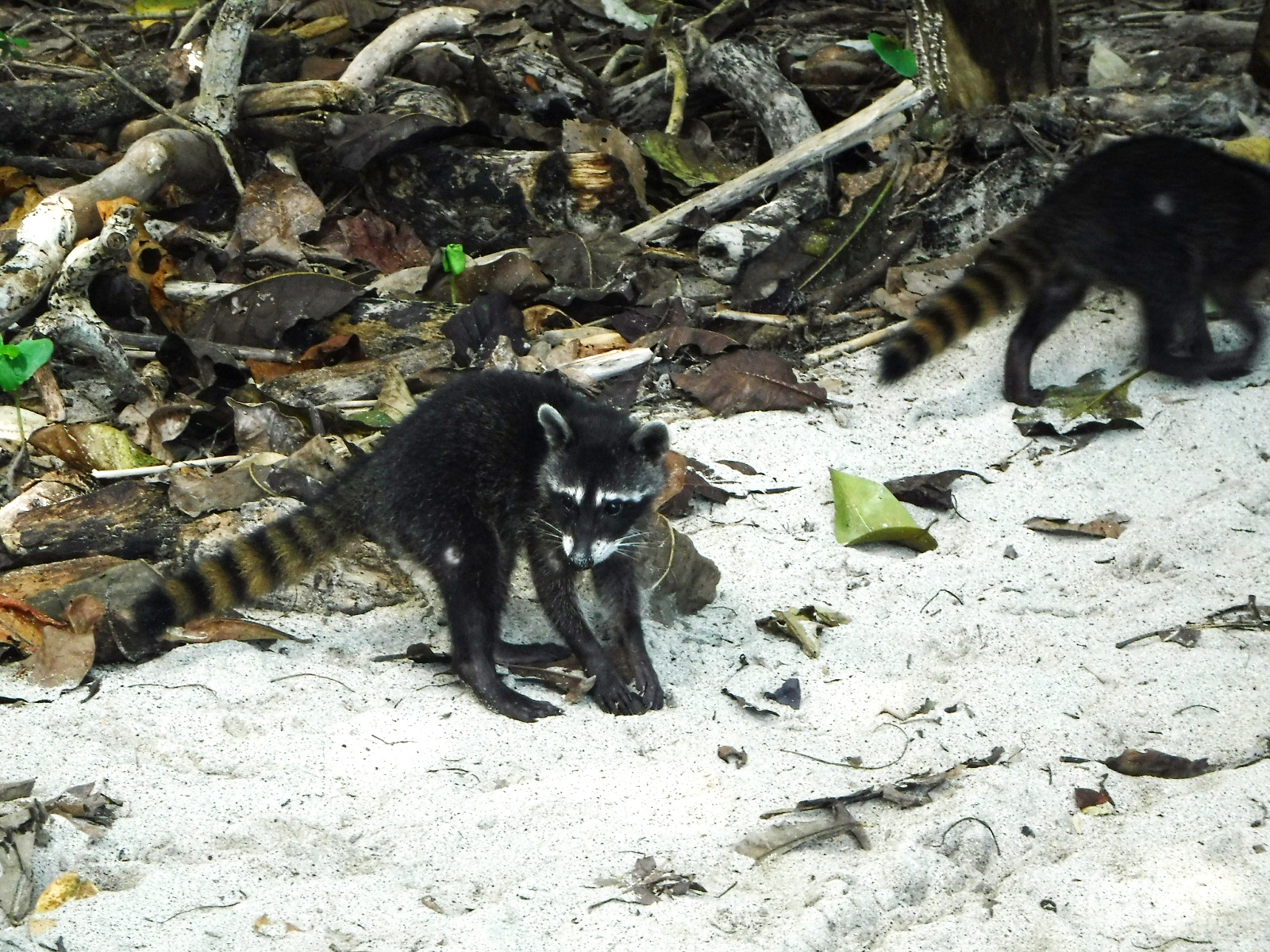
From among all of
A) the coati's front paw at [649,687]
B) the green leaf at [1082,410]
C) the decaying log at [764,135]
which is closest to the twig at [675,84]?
the decaying log at [764,135]

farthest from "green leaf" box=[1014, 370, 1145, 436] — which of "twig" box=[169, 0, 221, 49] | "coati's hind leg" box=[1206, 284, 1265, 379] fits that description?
"twig" box=[169, 0, 221, 49]

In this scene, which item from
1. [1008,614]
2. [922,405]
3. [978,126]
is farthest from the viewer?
[978,126]

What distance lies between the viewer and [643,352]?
21.7ft

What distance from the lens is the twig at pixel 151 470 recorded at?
5.69 meters

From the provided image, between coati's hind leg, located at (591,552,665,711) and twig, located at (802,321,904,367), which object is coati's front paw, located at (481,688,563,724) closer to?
coati's hind leg, located at (591,552,665,711)

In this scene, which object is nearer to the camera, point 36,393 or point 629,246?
point 36,393

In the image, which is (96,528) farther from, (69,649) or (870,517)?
(870,517)

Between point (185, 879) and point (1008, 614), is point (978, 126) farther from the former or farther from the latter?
point (185, 879)

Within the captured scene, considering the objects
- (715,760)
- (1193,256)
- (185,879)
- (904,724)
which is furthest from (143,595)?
(1193,256)

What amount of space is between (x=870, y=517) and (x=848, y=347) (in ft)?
5.62

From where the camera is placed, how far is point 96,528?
5.26 meters

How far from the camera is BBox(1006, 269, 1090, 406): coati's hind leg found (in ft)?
21.0

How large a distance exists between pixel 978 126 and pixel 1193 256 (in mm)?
1583

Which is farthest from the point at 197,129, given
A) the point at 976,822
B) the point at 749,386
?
the point at 976,822
